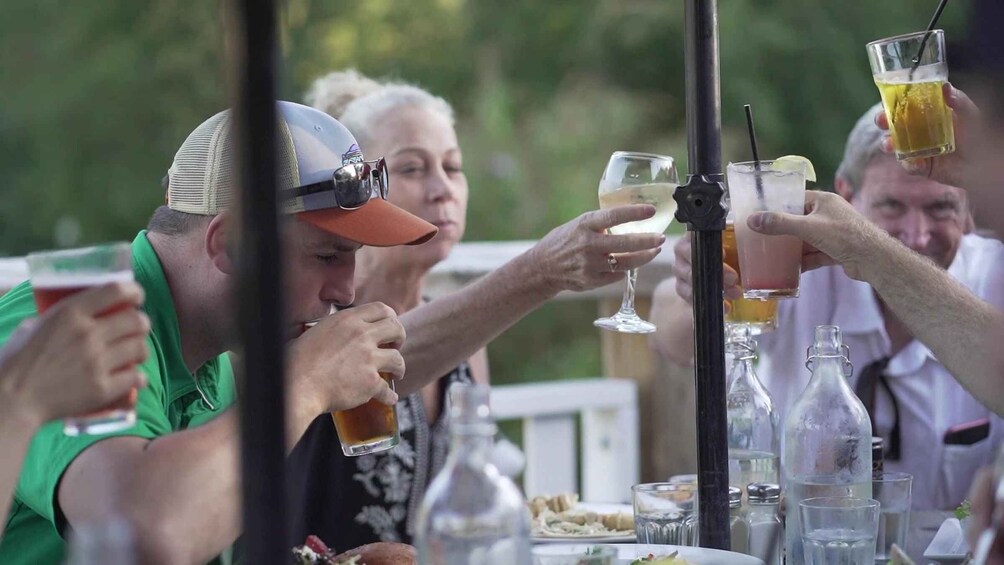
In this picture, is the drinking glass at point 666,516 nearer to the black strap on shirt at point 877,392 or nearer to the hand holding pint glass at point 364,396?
the hand holding pint glass at point 364,396

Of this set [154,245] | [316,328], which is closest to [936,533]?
[316,328]

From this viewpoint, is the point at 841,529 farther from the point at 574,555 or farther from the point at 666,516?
the point at 574,555

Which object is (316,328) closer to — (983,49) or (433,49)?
(983,49)

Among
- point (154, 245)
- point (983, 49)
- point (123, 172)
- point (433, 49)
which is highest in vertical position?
point (433, 49)

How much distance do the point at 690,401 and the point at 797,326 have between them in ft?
2.87

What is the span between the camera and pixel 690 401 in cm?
393

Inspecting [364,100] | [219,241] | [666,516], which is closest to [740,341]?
[666,516]

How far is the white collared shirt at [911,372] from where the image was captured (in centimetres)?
287

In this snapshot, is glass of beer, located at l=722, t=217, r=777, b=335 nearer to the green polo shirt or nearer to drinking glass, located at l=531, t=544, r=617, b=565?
drinking glass, located at l=531, t=544, r=617, b=565

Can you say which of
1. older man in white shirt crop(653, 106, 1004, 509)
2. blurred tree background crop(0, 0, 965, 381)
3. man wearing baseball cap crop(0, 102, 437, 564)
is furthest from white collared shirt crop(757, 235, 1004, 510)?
blurred tree background crop(0, 0, 965, 381)

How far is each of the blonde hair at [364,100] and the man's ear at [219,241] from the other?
1.41m

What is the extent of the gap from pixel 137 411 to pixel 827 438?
93cm

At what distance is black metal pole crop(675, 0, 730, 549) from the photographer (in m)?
1.65

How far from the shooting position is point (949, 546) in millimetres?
1823
